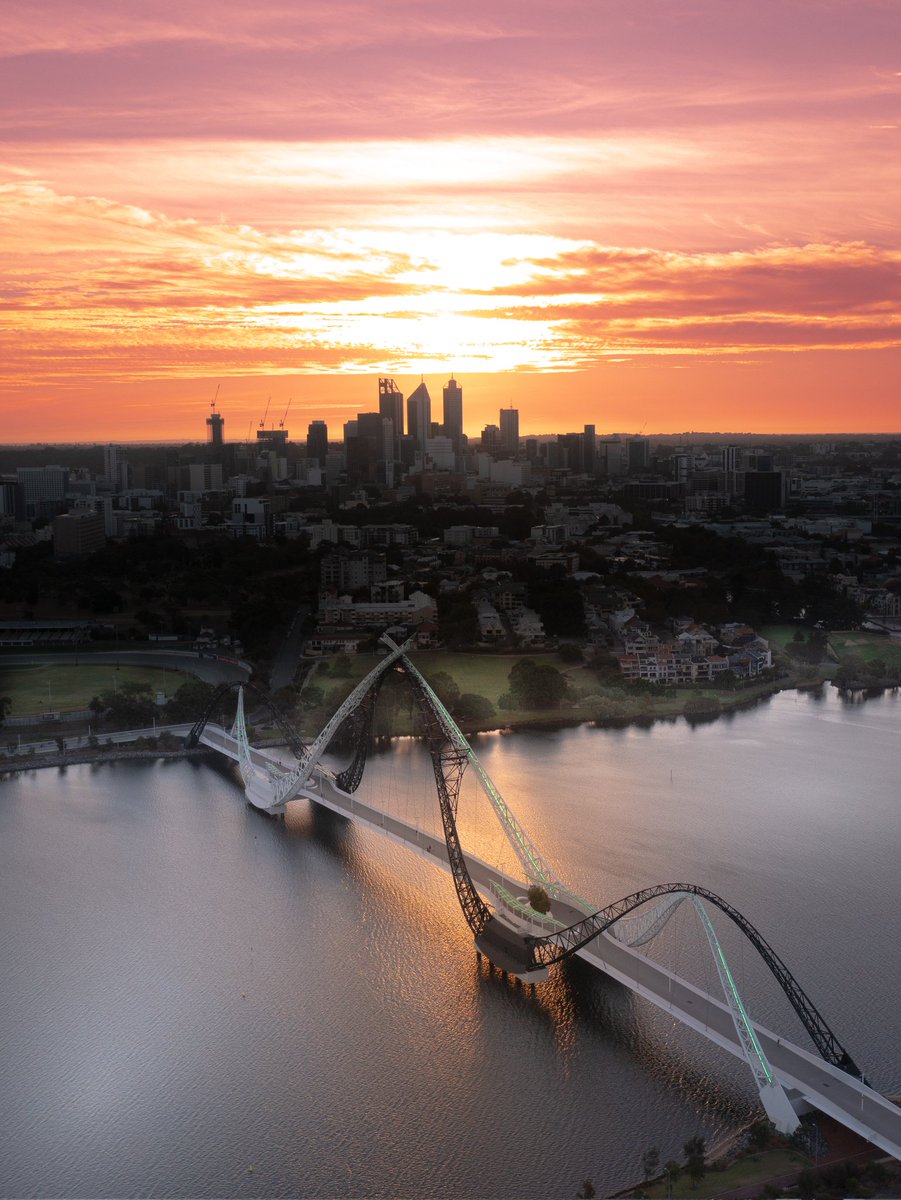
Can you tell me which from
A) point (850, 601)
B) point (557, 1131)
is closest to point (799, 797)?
point (557, 1131)

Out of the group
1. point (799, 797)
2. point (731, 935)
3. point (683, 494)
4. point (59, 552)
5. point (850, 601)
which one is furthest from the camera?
point (683, 494)

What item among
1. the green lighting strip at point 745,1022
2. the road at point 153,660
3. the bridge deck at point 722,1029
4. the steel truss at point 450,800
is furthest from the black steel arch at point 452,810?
the road at point 153,660

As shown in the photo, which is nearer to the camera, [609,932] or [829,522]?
[609,932]

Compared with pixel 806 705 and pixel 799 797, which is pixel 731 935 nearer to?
pixel 799 797

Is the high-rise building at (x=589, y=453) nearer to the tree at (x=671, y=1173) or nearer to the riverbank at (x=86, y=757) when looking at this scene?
the riverbank at (x=86, y=757)

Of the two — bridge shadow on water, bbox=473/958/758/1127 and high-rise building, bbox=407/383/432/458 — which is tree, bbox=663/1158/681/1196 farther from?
high-rise building, bbox=407/383/432/458

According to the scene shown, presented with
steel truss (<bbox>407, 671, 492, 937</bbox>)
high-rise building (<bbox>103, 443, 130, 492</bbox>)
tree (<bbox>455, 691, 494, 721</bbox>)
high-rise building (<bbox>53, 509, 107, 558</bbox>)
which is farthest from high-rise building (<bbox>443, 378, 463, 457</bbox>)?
steel truss (<bbox>407, 671, 492, 937</bbox>)

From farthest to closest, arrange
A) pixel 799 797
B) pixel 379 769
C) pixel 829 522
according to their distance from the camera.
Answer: pixel 829 522
pixel 379 769
pixel 799 797
